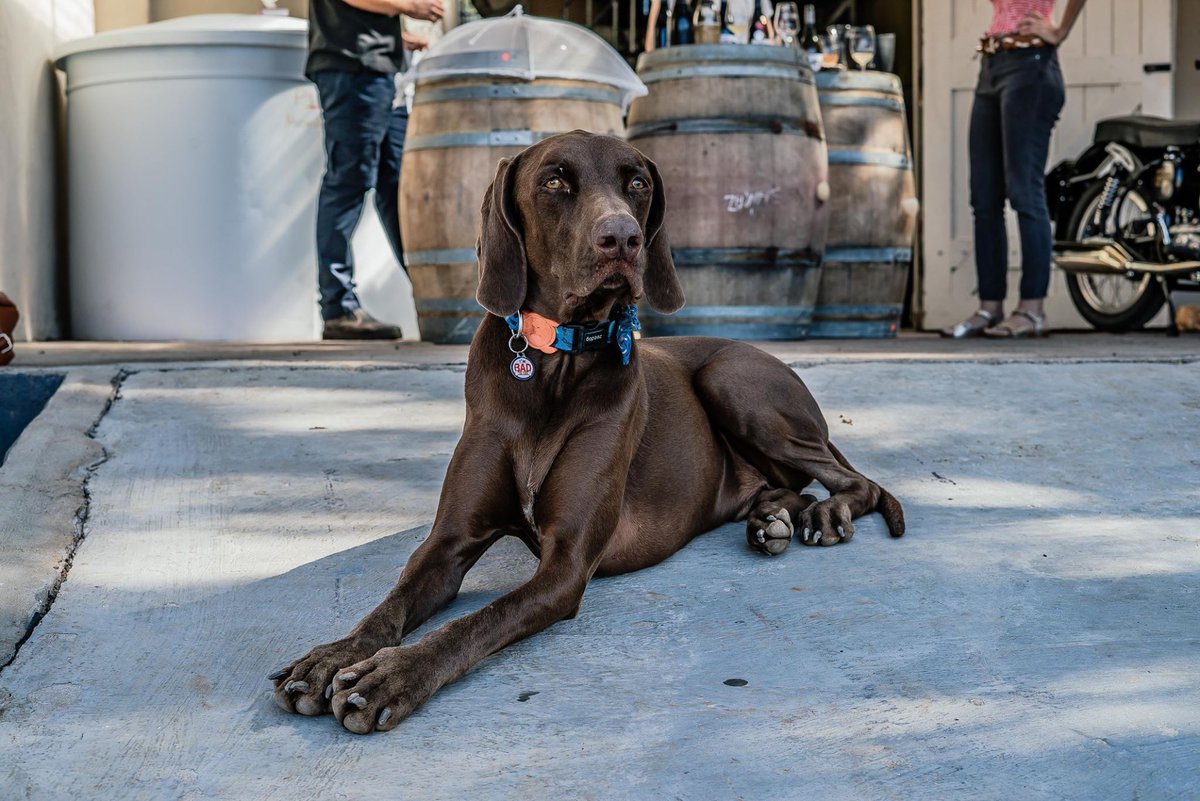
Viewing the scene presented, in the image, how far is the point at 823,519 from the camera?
9.64ft

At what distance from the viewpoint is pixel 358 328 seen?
6691 mm

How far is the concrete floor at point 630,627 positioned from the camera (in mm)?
1743

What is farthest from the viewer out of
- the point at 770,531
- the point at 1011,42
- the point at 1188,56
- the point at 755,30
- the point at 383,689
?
the point at 1188,56

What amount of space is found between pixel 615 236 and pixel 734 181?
3734 mm

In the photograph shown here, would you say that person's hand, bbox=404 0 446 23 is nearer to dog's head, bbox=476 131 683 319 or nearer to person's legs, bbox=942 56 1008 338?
person's legs, bbox=942 56 1008 338

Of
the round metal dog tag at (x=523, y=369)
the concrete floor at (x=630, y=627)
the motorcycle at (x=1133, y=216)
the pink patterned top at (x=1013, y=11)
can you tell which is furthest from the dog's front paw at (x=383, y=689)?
the motorcycle at (x=1133, y=216)

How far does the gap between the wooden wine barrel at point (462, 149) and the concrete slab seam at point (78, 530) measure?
6.61 feet

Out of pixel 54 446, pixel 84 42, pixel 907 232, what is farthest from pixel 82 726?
pixel 84 42

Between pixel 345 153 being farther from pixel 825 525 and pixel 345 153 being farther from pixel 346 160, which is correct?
pixel 825 525

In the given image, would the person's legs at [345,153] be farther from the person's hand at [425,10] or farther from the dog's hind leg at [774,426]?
the dog's hind leg at [774,426]

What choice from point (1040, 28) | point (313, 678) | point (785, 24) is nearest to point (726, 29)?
point (785, 24)

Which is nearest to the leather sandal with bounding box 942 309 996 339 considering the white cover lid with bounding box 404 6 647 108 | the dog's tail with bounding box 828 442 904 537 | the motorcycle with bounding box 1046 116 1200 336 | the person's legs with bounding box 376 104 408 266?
the motorcycle with bounding box 1046 116 1200 336

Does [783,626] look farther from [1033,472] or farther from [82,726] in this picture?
[1033,472]

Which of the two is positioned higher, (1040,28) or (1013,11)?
(1013,11)
